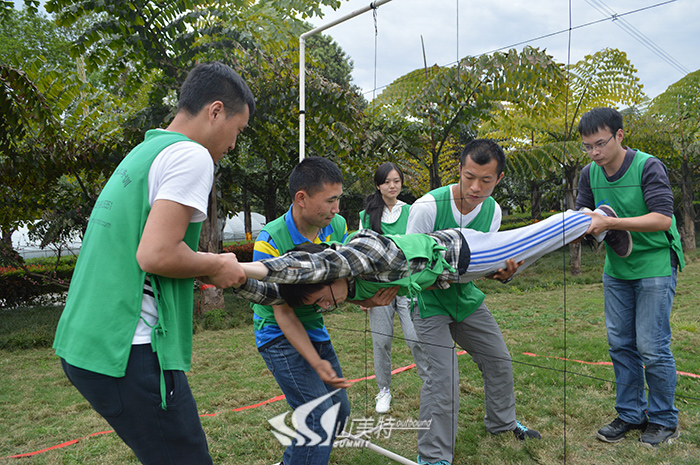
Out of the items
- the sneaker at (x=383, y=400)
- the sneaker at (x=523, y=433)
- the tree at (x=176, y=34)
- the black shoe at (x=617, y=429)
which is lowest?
the sneaker at (x=383, y=400)

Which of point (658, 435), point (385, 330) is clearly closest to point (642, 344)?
point (658, 435)

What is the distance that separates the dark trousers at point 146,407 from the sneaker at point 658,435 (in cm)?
212

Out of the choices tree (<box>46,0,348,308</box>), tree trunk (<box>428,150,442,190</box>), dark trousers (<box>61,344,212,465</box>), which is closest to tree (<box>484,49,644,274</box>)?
tree trunk (<box>428,150,442,190</box>)

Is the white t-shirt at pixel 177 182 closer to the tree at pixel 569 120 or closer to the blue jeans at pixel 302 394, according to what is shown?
the blue jeans at pixel 302 394

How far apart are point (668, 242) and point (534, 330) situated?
733mm

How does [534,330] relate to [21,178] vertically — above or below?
below

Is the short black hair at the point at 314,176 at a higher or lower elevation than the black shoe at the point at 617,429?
higher

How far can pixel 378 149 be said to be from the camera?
390 cm

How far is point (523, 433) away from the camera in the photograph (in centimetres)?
266

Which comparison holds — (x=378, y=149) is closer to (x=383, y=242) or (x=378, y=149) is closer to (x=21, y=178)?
(x=383, y=242)

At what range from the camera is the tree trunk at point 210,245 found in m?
6.69

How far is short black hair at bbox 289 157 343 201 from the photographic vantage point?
2.14 m

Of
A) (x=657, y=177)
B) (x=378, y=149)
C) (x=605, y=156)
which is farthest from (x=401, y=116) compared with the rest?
(x=657, y=177)

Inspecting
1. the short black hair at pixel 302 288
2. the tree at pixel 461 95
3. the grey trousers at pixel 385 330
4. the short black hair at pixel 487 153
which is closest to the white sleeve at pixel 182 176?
the short black hair at pixel 302 288
